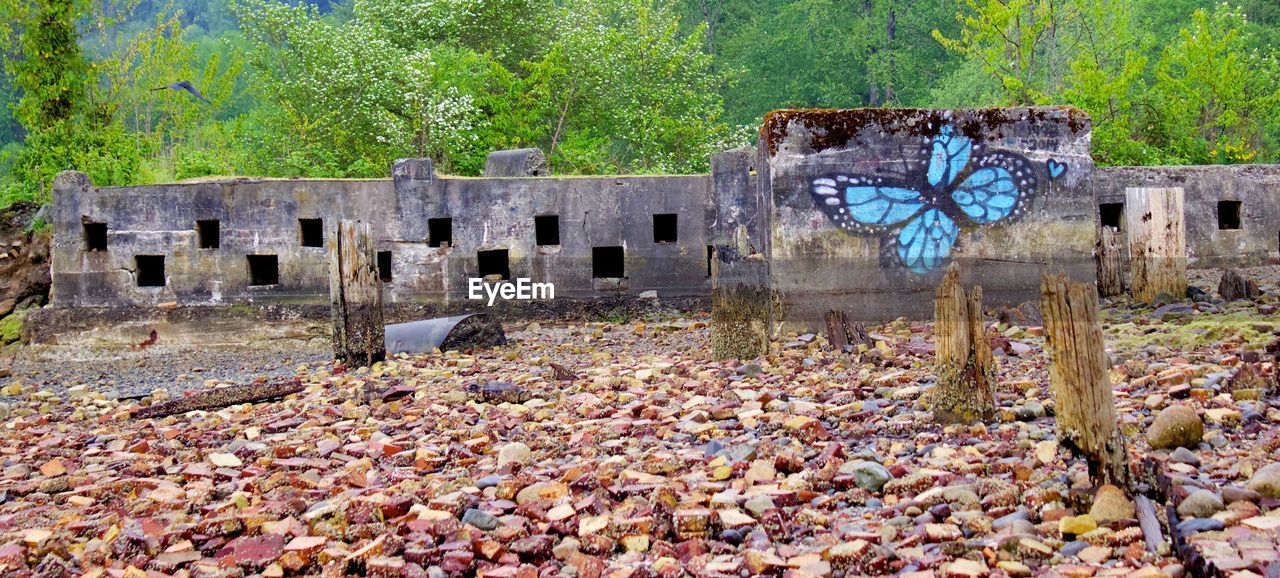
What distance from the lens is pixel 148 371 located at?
15.9 m

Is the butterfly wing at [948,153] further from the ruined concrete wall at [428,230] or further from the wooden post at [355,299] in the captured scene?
the wooden post at [355,299]

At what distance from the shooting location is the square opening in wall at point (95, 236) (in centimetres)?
1845

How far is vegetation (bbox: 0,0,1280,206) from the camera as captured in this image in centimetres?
2239

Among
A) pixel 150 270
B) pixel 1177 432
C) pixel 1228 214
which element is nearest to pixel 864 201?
pixel 1177 432

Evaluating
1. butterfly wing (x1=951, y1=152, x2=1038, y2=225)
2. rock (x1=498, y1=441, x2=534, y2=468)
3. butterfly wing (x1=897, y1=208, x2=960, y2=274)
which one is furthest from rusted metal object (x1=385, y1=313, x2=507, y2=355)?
rock (x1=498, y1=441, x2=534, y2=468)

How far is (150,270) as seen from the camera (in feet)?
62.2

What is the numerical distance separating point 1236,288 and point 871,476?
9730 millimetres

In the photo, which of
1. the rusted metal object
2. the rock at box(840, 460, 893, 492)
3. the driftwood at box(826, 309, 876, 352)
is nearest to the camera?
the rock at box(840, 460, 893, 492)

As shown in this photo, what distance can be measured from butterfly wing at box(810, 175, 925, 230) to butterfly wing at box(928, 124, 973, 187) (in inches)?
13.2

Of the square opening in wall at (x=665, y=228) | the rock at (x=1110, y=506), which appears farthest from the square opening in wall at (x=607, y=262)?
the rock at (x=1110, y=506)

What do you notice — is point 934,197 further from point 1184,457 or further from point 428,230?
point 428,230

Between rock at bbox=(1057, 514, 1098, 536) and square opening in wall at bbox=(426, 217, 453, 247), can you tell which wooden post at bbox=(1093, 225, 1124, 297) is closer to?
square opening in wall at bbox=(426, 217, 453, 247)

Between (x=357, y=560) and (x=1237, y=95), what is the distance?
85.5 ft

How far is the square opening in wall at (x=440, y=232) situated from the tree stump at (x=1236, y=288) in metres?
11.0
